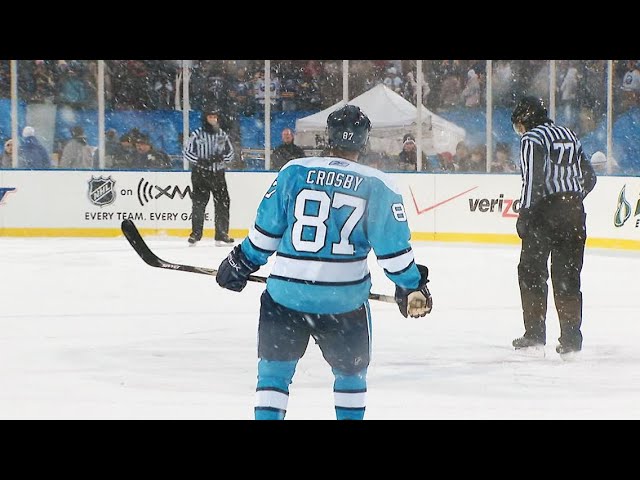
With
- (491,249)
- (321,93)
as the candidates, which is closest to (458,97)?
(321,93)

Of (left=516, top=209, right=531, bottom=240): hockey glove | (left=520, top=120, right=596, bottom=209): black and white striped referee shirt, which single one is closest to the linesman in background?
(left=516, top=209, right=531, bottom=240): hockey glove

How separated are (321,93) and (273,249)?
38.7 feet

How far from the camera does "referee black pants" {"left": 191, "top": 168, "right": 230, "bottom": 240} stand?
40.1ft

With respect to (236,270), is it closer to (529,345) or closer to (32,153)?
(529,345)

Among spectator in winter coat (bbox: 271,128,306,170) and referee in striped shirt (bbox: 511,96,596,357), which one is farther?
spectator in winter coat (bbox: 271,128,306,170)

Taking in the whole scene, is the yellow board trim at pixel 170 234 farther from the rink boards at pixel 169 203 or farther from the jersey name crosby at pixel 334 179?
the jersey name crosby at pixel 334 179

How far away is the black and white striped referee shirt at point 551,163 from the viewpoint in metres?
5.25

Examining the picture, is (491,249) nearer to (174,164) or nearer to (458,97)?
(458,97)

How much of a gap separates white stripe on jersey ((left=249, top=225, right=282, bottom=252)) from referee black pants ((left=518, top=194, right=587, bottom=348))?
7.61 ft

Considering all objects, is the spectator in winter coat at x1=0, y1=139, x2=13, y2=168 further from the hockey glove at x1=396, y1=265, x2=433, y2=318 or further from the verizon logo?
the hockey glove at x1=396, y1=265, x2=433, y2=318

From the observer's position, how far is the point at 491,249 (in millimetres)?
11742

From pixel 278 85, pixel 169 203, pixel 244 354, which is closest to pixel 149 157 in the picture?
pixel 169 203

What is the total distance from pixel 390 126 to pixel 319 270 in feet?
37.9
